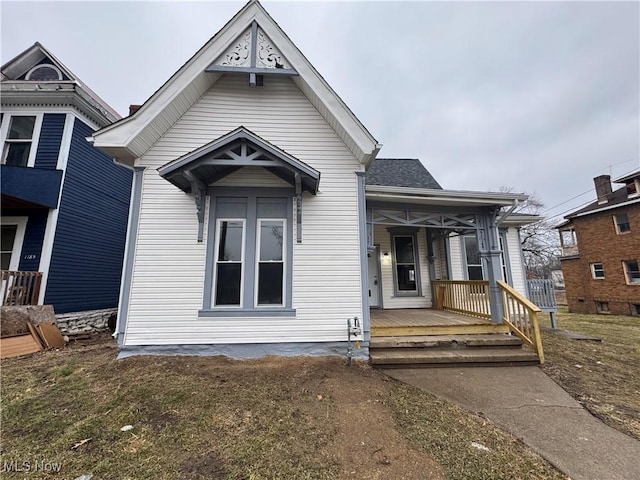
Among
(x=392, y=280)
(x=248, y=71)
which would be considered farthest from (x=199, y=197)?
(x=392, y=280)

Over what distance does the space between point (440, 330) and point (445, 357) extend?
852 mm

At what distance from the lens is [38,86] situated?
7.71m

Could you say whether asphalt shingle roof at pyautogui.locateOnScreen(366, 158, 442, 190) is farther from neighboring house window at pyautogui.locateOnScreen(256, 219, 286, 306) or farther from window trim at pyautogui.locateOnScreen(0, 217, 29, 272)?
window trim at pyautogui.locateOnScreen(0, 217, 29, 272)

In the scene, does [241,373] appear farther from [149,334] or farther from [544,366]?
[544,366]

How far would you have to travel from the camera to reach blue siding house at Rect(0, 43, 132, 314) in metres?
7.27

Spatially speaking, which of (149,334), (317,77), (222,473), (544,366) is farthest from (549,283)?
(149,334)

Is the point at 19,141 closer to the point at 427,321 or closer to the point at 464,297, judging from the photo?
the point at 427,321

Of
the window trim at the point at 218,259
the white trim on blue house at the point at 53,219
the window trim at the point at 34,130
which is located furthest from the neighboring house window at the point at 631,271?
the window trim at the point at 34,130

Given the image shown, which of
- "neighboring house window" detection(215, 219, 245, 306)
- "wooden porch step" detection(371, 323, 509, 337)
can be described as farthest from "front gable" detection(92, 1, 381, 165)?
"wooden porch step" detection(371, 323, 509, 337)

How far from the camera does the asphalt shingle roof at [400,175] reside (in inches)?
335

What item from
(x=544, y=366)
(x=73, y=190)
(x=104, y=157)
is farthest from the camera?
(x=104, y=157)

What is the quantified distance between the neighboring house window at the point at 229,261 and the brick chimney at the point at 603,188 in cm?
2158

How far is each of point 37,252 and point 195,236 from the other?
19.2 ft

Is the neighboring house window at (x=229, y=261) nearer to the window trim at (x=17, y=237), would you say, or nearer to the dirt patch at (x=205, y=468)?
the dirt patch at (x=205, y=468)
